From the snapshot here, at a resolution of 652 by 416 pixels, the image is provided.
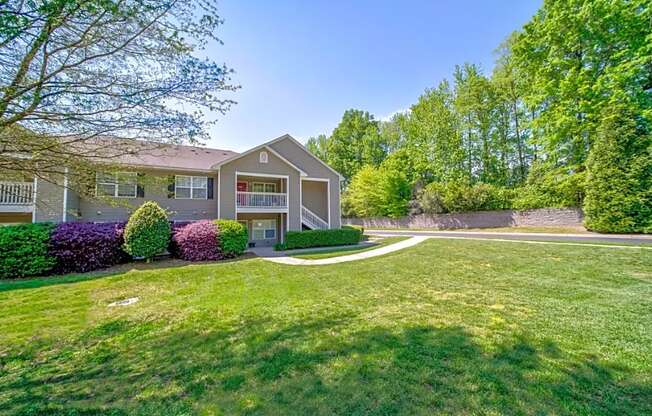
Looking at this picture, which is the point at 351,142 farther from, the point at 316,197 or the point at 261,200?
the point at 261,200

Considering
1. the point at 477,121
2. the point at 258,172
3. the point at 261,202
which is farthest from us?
the point at 477,121

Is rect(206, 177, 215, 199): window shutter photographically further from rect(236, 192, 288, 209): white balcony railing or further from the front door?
the front door

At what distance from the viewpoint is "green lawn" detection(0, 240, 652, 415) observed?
253 cm

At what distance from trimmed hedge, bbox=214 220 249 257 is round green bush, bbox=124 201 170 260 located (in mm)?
2136

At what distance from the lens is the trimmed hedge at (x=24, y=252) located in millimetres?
8578

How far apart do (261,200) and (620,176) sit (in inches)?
812

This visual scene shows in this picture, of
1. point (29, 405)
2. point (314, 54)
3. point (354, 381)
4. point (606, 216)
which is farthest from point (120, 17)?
point (606, 216)

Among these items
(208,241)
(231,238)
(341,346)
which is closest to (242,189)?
(231,238)

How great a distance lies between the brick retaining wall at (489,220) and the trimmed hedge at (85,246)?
2640 centimetres

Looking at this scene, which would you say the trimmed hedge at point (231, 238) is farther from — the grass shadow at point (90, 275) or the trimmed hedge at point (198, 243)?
the grass shadow at point (90, 275)

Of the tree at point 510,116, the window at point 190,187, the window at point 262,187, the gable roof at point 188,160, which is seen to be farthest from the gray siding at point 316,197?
the tree at point 510,116

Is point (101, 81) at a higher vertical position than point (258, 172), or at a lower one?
lower

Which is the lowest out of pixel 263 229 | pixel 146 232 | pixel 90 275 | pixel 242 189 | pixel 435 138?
pixel 90 275

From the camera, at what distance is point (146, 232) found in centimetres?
1034
